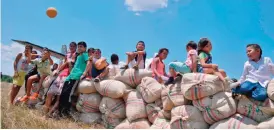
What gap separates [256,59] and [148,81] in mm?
1411

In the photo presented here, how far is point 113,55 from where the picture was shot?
16.7 feet

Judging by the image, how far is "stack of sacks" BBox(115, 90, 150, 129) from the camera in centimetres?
371

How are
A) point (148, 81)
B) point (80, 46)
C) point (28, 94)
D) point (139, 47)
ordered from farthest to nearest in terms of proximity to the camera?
point (28, 94), point (80, 46), point (139, 47), point (148, 81)

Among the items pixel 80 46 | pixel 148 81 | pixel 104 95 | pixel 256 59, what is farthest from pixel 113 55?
pixel 256 59

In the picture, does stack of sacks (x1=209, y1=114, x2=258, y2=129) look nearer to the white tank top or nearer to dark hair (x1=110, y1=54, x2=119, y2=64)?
dark hair (x1=110, y1=54, x2=119, y2=64)

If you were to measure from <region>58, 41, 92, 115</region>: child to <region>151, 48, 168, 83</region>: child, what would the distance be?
109 centimetres

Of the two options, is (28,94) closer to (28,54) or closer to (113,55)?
(28,54)

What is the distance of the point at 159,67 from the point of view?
4328 mm

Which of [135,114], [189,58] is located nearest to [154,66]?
[189,58]

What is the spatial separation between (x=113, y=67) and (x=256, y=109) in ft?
8.15

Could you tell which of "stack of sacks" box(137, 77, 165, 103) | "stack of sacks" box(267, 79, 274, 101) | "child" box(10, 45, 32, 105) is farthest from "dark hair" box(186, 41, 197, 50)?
"child" box(10, 45, 32, 105)

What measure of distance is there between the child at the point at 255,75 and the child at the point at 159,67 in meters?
1.28

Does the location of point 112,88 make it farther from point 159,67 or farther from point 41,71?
point 41,71

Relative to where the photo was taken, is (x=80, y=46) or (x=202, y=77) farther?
(x=80, y=46)
